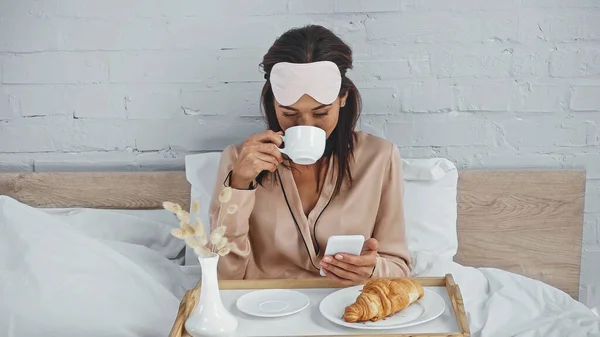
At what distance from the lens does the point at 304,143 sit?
1.40m

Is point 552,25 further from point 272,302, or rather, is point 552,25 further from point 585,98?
point 272,302

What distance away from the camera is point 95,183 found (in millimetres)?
2068

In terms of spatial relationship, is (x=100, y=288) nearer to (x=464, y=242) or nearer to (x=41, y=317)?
(x=41, y=317)

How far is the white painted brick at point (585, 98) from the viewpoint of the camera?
202cm

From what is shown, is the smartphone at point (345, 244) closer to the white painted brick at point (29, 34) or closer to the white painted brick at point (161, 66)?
the white painted brick at point (161, 66)

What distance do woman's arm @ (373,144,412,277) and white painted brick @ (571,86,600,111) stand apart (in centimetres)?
66

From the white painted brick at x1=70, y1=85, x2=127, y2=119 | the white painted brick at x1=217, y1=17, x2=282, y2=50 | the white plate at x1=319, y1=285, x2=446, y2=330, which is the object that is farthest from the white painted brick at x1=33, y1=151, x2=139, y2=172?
the white plate at x1=319, y1=285, x2=446, y2=330

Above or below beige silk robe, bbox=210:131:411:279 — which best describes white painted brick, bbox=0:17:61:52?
above

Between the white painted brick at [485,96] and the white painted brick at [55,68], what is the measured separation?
107cm

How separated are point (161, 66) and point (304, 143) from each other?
2.65ft

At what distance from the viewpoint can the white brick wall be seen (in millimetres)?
1995

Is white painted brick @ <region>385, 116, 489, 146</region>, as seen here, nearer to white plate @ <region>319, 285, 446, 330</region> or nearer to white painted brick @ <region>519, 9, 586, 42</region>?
white painted brick @ <region>519, 9, 586, 42</region>

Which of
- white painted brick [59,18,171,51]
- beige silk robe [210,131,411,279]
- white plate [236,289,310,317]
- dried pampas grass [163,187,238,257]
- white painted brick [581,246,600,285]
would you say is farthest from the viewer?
white painted brick [581,246,600,285]

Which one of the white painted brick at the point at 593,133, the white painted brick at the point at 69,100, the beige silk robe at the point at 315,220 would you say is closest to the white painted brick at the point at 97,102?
the white painted brick at the point at 69,100
